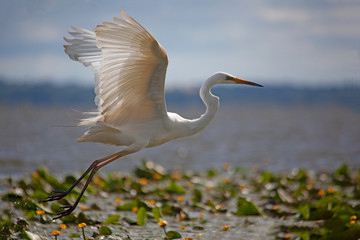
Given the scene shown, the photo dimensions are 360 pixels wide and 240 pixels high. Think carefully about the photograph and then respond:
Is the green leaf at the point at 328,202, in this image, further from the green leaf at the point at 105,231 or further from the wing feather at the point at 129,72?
the green leaf at the point at 105,231

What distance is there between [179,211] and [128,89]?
2.01 meters

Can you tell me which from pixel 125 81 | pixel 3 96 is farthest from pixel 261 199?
pixel 3 96

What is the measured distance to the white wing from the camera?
4027 mm

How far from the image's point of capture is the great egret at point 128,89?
4.09 m

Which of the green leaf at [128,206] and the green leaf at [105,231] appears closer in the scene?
the green leaf at [105,231]

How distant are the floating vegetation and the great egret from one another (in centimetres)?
37

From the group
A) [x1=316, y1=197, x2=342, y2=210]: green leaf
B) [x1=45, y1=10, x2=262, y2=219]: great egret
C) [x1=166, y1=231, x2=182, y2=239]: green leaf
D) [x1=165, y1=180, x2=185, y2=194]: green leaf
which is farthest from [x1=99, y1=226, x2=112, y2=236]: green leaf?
[x1=165, y1=180, x2=185, y2=194]: green leaf

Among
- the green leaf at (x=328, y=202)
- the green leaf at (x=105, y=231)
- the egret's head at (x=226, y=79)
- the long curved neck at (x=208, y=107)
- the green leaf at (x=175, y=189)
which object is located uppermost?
the egret's head at (x=226, y=79)

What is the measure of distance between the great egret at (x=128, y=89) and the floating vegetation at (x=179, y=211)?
1.23 ft

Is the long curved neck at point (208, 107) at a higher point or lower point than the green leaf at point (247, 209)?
higher

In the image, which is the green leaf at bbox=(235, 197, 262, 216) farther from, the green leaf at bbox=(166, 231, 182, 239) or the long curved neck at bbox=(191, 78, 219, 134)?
the green leaf at bbox=(166, 231, 182, 239)

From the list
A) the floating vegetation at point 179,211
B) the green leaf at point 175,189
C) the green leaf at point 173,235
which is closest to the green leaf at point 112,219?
the floating vegetation at point 179,211

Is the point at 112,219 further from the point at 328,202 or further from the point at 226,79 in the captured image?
the point at 328,202

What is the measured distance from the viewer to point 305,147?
774 inches
